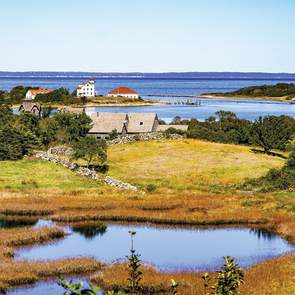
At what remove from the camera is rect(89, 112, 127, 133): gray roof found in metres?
97.7

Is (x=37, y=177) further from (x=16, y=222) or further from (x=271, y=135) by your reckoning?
(x=271, y=135)

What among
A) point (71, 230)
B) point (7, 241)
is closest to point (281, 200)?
point (71, 230)

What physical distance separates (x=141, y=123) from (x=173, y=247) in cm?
5976

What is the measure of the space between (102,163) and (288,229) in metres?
28.4

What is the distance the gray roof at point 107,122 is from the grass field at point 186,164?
12295 millimetres

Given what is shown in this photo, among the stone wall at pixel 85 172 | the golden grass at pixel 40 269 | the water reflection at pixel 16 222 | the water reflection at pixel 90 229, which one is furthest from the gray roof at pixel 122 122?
the golden grass at pixel 40 269

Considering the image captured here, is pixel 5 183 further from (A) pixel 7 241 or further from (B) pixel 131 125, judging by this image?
(B) pixel 131 125

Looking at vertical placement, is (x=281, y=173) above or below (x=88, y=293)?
below

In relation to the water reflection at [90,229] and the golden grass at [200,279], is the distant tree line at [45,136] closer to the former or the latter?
the water reflection at [90,229]

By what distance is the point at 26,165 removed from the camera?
223 feet

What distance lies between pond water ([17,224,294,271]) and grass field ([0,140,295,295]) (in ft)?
5.71

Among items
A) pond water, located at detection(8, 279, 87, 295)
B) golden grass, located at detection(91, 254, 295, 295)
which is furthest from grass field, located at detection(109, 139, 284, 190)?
pond water, located at detection(8, 279, 87, 295)

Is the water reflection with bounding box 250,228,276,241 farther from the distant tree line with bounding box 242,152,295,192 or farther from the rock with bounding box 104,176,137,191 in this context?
the rock with bounding box 104,176,137,191

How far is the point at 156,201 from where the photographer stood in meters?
55.3
